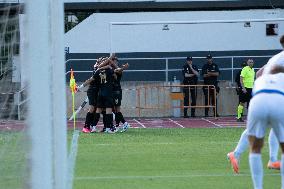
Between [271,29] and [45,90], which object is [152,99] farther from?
[45,90]

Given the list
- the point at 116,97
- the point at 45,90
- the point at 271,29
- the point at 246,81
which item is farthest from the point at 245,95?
the point at 45,90

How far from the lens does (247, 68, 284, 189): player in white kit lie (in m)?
8.63

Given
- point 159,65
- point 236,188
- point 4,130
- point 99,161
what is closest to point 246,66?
point 159,65

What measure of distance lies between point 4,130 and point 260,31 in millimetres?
25058

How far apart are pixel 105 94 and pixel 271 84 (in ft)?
36.0

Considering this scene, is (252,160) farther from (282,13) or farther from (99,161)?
(282,13)

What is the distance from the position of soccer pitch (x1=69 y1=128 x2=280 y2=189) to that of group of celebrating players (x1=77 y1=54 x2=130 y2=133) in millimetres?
587

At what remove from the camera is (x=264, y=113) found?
28.3 feet

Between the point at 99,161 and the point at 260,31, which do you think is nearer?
the point at 99,161

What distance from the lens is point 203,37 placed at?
30094mm

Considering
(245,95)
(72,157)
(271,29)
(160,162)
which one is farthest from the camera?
(271,29)

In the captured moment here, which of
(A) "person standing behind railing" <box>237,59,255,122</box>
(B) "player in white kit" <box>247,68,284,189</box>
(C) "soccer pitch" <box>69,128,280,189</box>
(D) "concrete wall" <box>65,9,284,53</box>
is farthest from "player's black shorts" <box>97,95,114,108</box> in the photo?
(B) "player in white kit" <box>247,68,284,189</box>

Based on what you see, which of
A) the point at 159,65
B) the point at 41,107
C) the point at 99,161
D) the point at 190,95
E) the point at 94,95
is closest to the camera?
the point at 41,107

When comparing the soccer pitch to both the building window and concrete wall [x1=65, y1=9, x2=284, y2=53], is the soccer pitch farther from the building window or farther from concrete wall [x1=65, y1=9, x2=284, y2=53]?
the building window
